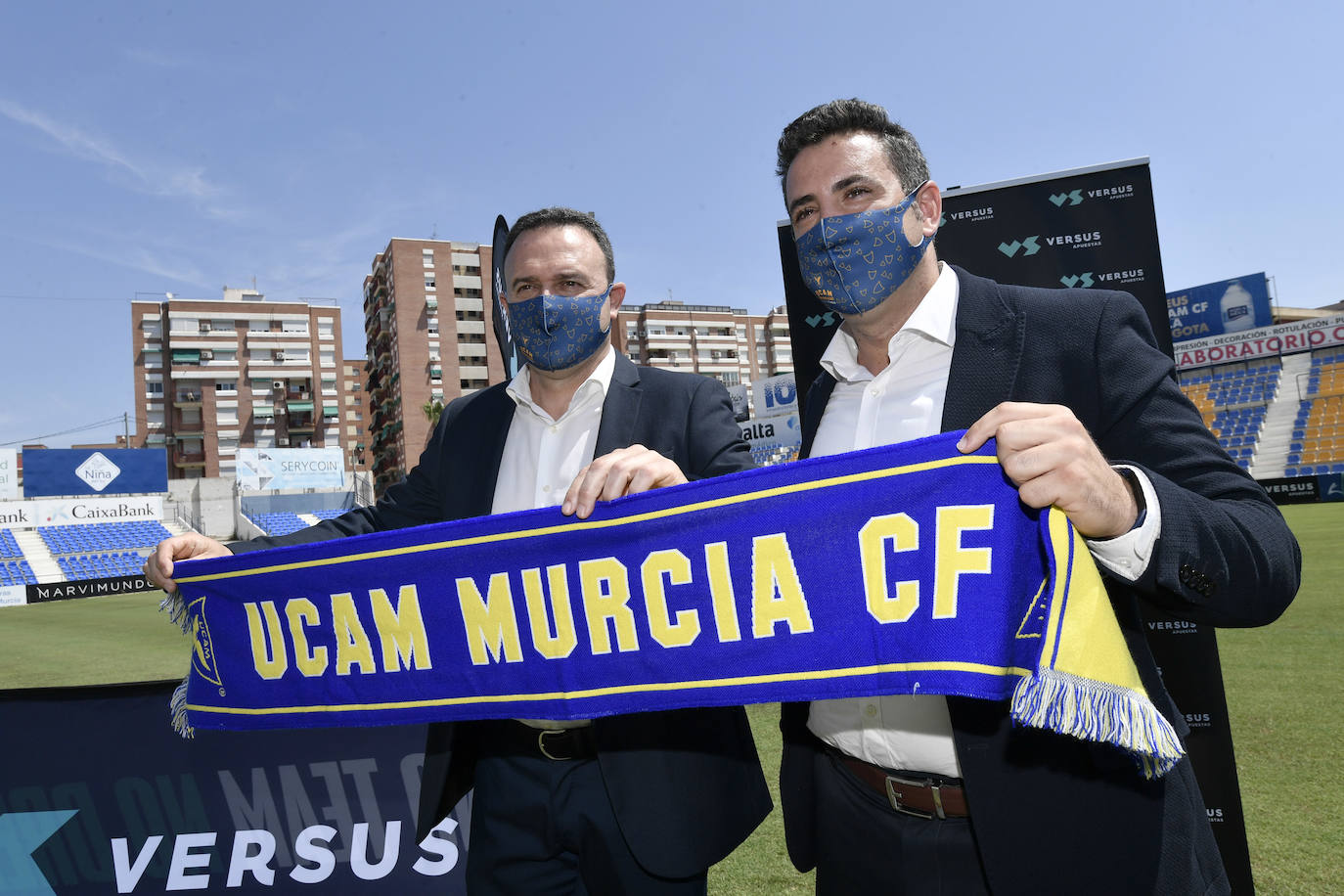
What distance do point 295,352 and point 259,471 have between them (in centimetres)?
3288

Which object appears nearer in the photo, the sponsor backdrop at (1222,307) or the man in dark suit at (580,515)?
the man in dark suit at (580,515)

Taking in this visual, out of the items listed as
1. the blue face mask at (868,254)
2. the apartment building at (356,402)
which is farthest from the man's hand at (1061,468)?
the apartment building at (356,402)

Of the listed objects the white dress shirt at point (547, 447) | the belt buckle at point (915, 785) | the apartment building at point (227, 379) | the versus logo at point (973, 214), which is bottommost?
the belt buckle at point (915, 785)

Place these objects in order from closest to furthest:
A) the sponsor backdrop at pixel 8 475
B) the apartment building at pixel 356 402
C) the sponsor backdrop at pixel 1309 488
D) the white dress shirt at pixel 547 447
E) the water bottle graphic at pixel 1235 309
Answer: the white dress shirt at pixel 547 447
the sponsor backdrop at pixel 1309 488
the sponsor backdrop at pixel 8 475
the water bottle graphic at pixel 1235 309
the apartment building at pixel 356 402

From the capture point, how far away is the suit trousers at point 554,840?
1.96 meters

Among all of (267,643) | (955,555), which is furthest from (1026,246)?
(267,643)

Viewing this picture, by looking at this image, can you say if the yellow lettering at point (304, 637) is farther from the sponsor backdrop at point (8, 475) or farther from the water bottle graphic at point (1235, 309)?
the water bottle graphic at point (1235, 309)

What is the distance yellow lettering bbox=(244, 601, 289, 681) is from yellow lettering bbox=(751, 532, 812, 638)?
1.41 m

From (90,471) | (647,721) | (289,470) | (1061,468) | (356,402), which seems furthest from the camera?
(356,402)

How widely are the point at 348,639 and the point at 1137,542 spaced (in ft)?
6.09

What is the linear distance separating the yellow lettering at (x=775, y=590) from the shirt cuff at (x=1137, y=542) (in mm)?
556

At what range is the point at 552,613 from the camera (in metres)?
1.86

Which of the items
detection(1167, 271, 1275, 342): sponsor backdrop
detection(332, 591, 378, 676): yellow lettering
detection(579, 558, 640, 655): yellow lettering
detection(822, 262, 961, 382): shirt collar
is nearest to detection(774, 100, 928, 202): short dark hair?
detection(822, 262, 961, 382): shirt collar

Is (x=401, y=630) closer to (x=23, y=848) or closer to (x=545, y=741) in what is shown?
(x=545, y=741)
